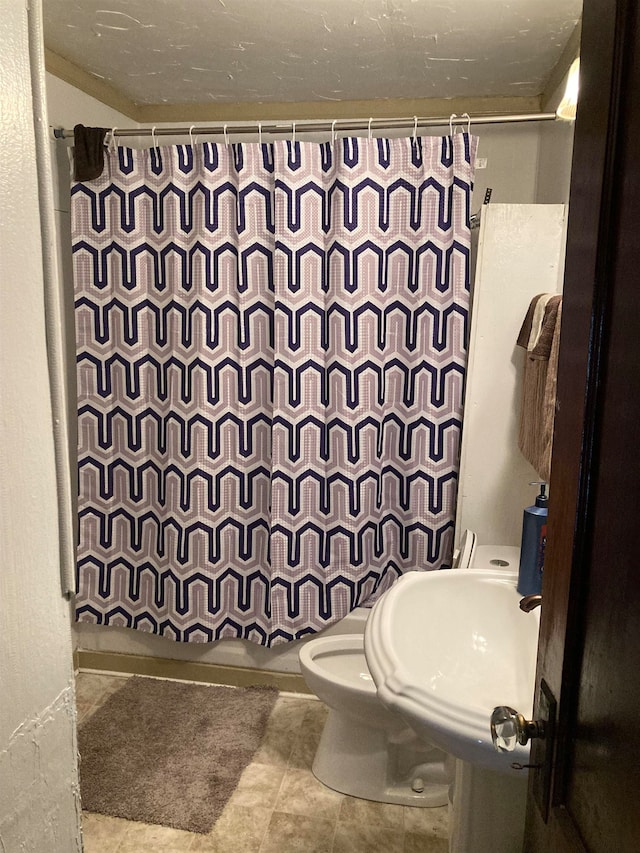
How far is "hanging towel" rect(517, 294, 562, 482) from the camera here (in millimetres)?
1525

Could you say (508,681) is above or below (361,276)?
below

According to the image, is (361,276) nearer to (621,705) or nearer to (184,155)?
(184,155)

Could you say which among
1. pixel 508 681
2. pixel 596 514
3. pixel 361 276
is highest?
pixel 361 276

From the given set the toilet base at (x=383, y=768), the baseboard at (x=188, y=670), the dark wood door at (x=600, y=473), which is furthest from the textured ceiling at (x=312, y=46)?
the baseboard at (x=188, y=670)

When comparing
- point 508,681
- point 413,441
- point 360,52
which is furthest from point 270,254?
point 508,681

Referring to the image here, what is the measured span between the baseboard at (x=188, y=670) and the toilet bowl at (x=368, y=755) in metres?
0.42

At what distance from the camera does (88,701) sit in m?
2.35

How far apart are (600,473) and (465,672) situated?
87 cm

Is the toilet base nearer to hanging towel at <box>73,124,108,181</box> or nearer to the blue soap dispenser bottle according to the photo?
the blue soap dispenser bottle

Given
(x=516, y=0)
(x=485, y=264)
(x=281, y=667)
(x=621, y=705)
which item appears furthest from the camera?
(x=281, y=667)

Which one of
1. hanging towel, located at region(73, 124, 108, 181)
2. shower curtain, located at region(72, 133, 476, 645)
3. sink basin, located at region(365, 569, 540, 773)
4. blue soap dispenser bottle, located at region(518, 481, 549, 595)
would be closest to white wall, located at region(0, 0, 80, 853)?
sink basin, located at region(365, 569, 540, 773)

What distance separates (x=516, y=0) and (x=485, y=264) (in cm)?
67

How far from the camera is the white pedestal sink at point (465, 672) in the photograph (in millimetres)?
967

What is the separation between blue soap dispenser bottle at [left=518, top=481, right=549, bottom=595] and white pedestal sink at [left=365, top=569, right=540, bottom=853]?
0.04 metres
